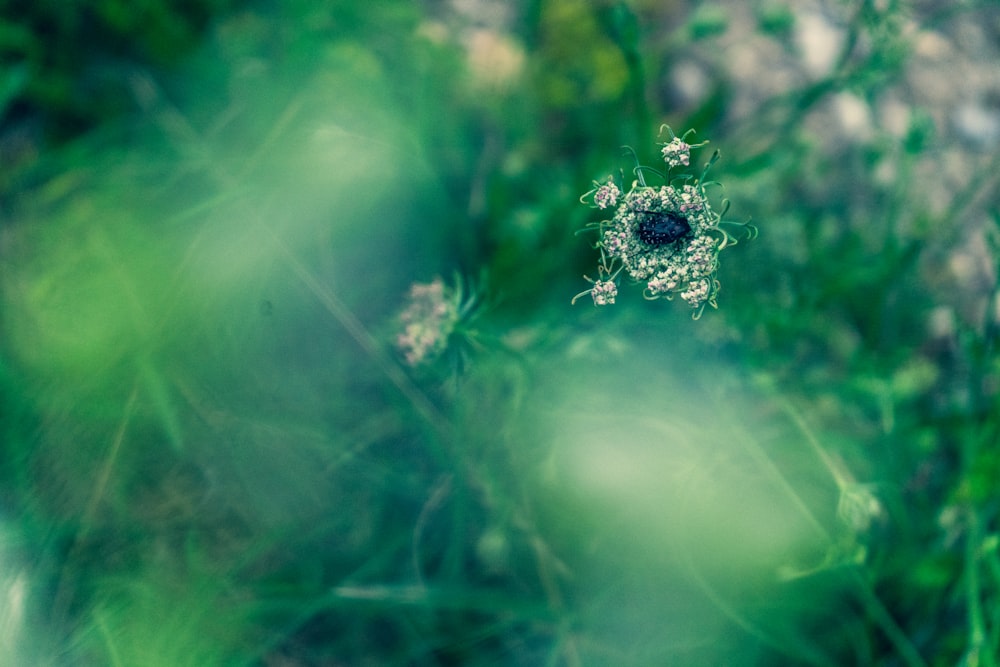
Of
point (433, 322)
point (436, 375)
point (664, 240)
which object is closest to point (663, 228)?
point (664, 240)

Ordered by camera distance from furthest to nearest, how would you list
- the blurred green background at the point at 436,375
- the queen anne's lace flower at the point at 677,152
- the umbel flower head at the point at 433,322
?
the blurred green background at the point at 436,375, the umbel flower head at the point at 433,322, the queen anne's lace flower at the point at 677,152

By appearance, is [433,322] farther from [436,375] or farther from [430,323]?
[436,375]

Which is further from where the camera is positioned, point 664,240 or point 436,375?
point 436,375

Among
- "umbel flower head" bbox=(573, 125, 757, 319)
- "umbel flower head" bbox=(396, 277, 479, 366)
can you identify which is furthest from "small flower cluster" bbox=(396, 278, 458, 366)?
"umbel flower head" bbox=(573, 125, 757, 319)

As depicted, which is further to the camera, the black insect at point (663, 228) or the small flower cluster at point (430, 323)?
the small flower cluster at point (430, 323)

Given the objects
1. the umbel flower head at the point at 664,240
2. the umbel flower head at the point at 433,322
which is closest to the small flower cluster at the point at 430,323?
the umbel flower head at the point at 433,322

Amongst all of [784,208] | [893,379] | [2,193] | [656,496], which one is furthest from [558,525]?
A: [2,193]

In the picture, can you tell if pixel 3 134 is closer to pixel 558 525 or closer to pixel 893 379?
pixel 558 525

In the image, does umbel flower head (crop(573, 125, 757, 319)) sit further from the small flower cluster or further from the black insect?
the small flower cluster

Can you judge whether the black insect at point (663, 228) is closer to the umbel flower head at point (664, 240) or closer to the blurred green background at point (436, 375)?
the umbel flower head at point (664, 240)
